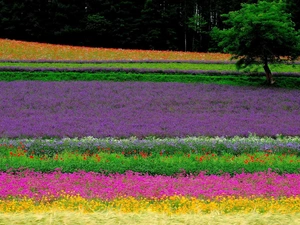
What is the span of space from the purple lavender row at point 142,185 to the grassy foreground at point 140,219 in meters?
2.54

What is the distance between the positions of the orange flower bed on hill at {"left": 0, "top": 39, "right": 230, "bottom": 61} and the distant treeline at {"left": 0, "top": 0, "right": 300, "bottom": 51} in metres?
13.2

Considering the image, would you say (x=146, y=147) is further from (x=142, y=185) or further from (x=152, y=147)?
(x=142, y=185)

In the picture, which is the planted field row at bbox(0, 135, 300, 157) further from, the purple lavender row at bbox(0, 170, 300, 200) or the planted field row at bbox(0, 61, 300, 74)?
the planted field row at bbox(0, 61, 300, 74)

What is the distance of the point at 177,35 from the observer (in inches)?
2026

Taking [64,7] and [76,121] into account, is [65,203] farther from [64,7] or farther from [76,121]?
[64,7]

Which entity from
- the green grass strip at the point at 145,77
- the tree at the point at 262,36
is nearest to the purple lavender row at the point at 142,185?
the tree at the point at 262,36

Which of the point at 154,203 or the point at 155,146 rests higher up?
the point at 154,203

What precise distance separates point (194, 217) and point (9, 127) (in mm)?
10430

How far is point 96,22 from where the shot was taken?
154 feet

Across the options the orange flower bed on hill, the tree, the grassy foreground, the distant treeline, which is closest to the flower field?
the grassy foreground

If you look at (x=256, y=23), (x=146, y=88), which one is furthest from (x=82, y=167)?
(x=256, y=23)

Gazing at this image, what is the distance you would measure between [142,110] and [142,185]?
911 centimetres

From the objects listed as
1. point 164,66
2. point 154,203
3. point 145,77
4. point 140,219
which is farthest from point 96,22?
point 140,219

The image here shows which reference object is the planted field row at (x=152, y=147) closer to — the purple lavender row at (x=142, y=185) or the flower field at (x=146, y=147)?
the flower field at (x=146, y=147)
